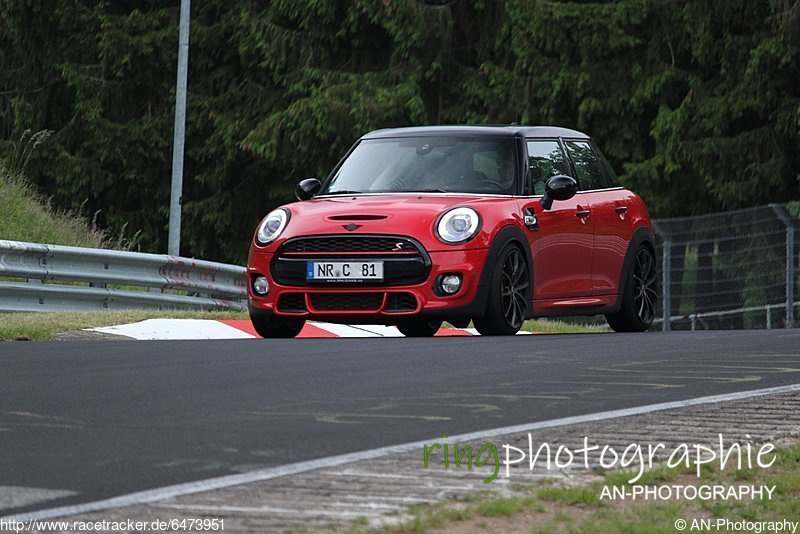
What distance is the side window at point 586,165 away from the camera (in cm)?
1489

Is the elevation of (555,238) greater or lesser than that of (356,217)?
lesser

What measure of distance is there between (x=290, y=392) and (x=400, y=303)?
4.09m

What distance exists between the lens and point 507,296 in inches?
517

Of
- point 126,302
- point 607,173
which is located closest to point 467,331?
point 607,173

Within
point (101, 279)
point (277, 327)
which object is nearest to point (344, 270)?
point (277, 327)

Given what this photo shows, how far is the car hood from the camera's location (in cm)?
1268

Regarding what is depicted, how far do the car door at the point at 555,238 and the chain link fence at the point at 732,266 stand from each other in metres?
7.09

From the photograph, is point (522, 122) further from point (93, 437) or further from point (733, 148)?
point (93, 437)

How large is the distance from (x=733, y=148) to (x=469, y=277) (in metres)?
15.5

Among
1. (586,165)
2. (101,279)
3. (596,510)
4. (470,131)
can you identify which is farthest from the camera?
(101,279)

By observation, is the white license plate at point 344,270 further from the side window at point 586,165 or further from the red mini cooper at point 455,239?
the side window at point 586,165

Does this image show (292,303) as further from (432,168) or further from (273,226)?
(432,168)

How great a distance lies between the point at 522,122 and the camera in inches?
1128

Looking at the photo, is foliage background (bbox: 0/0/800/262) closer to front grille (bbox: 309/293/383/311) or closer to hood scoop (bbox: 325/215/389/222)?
hood scoop (bbox: 325/215/389/222)
